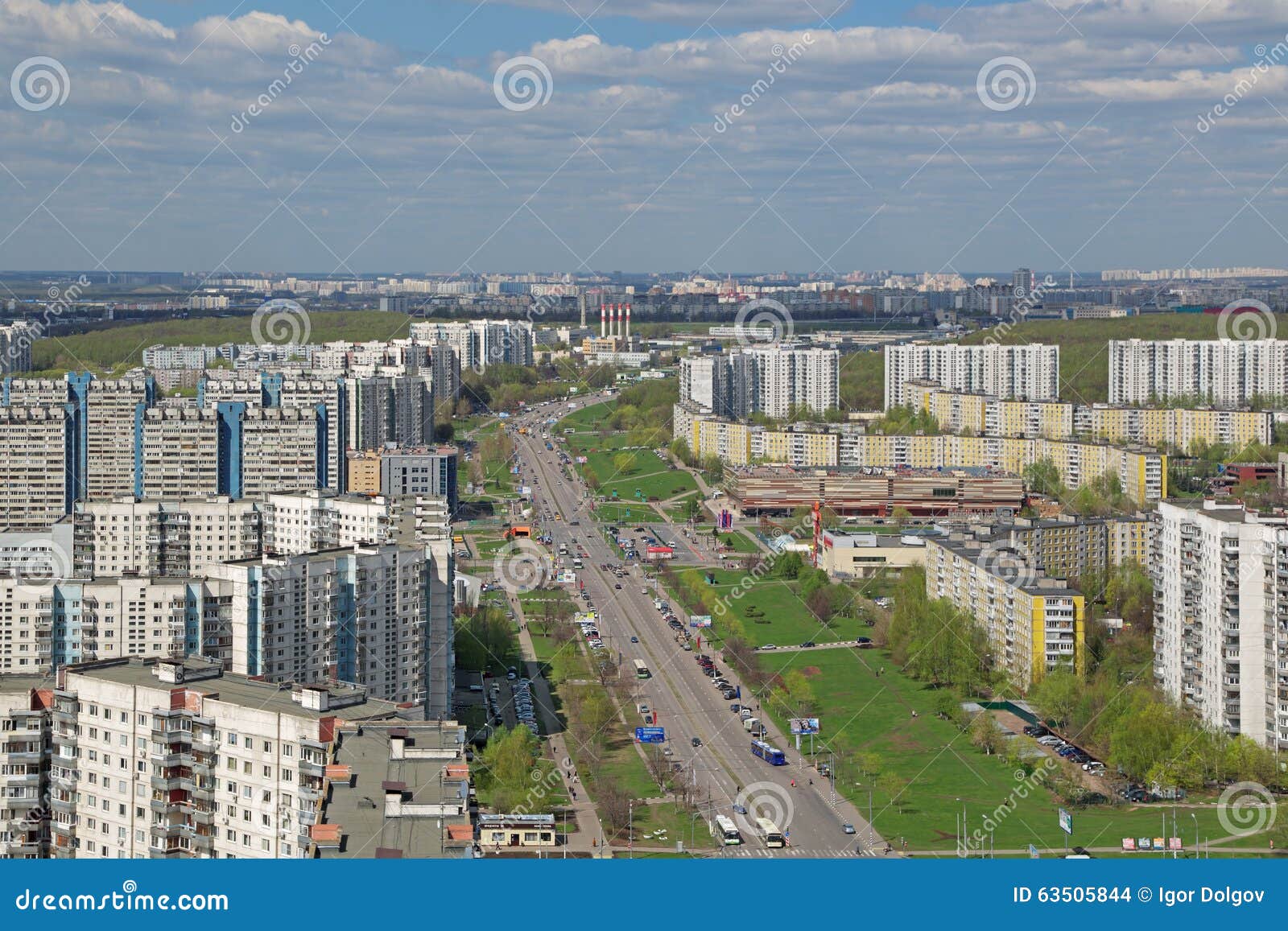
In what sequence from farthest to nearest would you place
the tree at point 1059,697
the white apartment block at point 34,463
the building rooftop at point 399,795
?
the white apartment block at point 34,463, the tree at point 1059,697, the building rooftop at point 399,795

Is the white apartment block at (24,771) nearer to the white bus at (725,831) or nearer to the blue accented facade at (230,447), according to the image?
the white bus at (725,831)

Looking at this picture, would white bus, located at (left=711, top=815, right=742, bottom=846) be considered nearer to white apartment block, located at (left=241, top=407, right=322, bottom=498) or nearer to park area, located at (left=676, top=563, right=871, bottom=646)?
park area, located at (left=676, top=563, right=871, bottom=646)

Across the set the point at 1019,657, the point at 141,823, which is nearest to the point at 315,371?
the point at 1019,657

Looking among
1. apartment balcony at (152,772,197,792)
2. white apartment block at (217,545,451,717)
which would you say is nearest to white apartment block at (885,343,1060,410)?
white apartment block at (217,545,451,717)

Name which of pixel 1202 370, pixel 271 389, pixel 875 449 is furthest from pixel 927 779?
pixel 1202 370

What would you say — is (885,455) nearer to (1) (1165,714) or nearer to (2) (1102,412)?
(2) (1102,412)

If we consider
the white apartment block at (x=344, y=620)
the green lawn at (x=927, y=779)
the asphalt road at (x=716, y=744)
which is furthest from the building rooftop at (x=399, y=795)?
the green lawn at (x=927, y=779)
